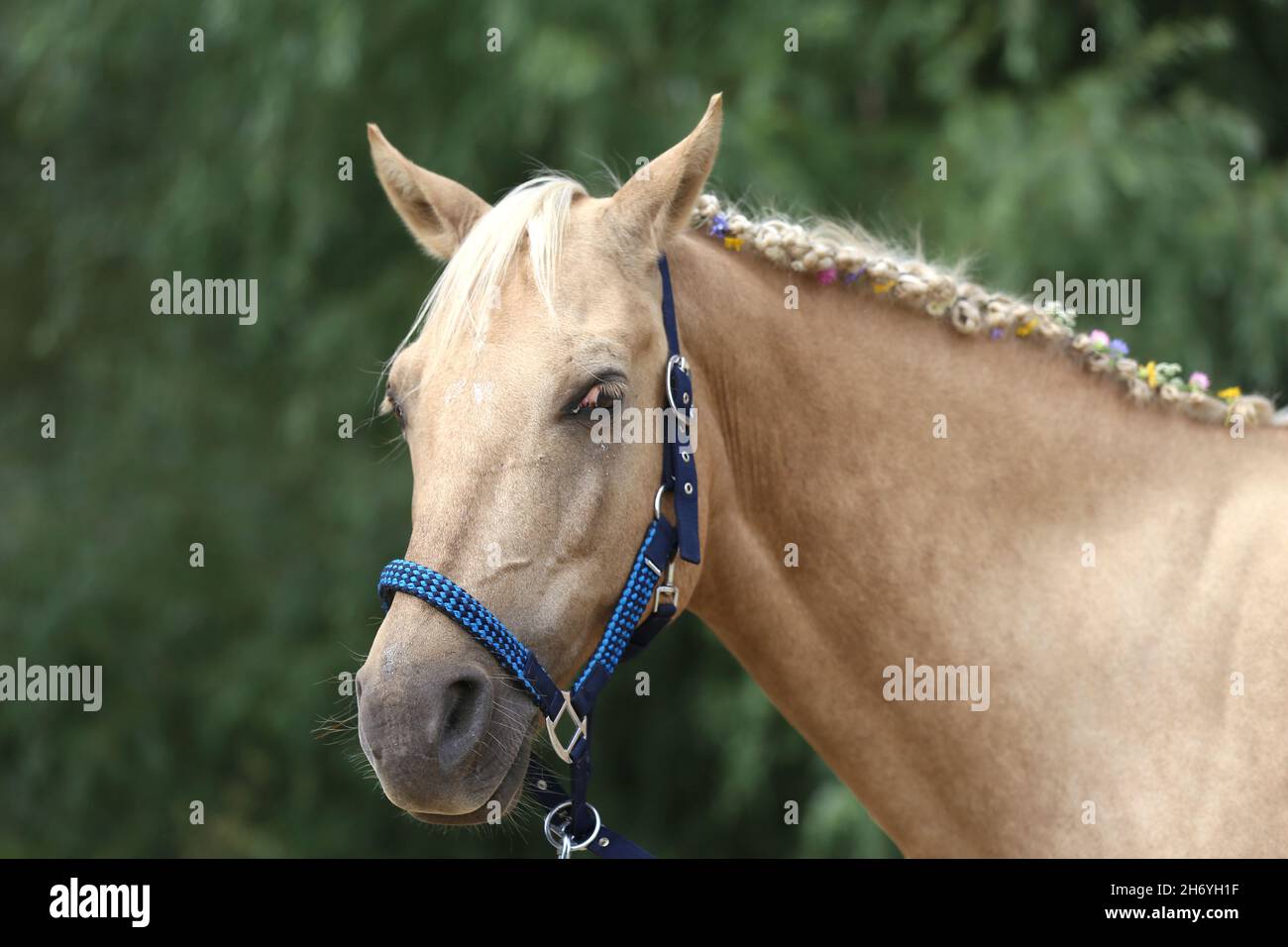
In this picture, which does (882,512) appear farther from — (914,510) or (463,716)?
(463,716)

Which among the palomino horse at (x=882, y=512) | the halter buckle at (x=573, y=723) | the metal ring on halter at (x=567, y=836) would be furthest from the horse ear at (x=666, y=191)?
Answer: the metal ring on halter at (x=567, y=836)

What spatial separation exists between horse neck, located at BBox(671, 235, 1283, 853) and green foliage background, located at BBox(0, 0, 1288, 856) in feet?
8.64

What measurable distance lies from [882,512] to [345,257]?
16.0ft

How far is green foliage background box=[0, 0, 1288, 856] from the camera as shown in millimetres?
5332

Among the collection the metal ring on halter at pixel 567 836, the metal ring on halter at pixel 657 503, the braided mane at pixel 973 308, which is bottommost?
the metal ring on halter at pixel 567 836

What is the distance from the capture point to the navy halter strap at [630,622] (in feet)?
7.49

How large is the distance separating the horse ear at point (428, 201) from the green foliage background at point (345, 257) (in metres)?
2.68

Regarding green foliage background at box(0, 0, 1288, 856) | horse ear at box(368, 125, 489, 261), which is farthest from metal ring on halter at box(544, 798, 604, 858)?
green foliage background at box(0, 0, 1288, 856)

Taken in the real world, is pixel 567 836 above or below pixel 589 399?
below

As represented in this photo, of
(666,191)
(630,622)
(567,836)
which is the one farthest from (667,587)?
(666,191)

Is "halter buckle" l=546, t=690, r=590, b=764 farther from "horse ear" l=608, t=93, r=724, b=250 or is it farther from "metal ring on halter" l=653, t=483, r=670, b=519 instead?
"horse ear" l=608, t=93, r=724, b=250

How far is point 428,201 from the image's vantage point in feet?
8.99

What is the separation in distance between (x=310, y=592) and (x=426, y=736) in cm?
506

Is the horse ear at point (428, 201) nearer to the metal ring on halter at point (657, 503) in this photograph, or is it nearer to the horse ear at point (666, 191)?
the horse ear at point (666, 191)
